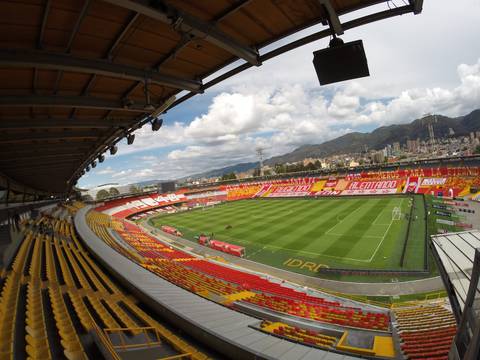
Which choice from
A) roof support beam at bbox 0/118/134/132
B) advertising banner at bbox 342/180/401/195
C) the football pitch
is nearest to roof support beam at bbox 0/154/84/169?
roof support beam at bbox 0/118/134/132

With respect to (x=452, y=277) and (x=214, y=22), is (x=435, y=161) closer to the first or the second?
(x=452, y=277)

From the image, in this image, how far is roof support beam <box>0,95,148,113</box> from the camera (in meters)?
6.61

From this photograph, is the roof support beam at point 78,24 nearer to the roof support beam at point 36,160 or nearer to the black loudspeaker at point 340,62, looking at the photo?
the black loudspeaker at point 340,62

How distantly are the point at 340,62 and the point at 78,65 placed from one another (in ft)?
17.2

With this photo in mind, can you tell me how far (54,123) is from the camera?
894 cm

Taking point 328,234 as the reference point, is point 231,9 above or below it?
above

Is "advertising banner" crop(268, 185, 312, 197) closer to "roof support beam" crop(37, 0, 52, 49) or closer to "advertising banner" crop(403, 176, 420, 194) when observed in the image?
"advertising banner" crop(403, 176, 420, 194)

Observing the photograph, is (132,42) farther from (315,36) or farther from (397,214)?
(397,214)

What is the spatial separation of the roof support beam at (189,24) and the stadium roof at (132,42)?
0.05 ft

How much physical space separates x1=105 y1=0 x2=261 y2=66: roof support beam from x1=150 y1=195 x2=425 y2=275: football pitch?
16298 millimetres

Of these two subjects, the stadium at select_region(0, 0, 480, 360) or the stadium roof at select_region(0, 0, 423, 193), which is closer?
the stadium roof at select_region(0, 0, 423, 193)

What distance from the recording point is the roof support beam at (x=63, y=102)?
260 inches

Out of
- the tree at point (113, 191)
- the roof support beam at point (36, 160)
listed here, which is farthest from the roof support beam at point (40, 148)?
the tree at point (113, 191)

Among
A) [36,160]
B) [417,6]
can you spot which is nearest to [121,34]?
[417,6]
